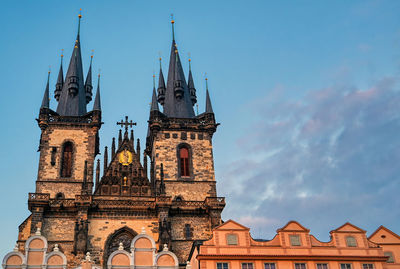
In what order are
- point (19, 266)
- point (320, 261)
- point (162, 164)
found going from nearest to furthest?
point (19, 266) < point (320, 261) < point (162, 164)

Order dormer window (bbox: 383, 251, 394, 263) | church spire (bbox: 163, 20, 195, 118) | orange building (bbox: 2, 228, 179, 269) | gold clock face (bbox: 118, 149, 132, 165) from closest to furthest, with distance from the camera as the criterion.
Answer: orange building (bbox: 2, 228, 179, 269) < dormer window (bbox: 383, 251, 394, 263) < gold clock face (bbox: 118, 149, 132, 165) < church spire (bbox: 163, 20, 195, 118)

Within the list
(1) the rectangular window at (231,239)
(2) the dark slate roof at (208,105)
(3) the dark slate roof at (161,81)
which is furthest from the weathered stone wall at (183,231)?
(3) the dark slate roof at (161,81)

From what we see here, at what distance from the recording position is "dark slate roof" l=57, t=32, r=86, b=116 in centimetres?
4528

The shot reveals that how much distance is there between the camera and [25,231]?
36812mm

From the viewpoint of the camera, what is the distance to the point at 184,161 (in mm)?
42656

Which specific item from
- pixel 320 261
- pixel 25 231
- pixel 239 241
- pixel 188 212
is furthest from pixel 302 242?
pixel 25 231

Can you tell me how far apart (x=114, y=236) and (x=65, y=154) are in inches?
367

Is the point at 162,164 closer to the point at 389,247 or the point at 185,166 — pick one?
the point at 185,166

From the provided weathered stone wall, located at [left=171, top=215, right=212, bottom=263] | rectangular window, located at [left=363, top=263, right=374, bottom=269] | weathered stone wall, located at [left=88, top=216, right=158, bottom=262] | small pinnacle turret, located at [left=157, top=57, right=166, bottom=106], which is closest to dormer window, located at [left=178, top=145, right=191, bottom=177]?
weathered stone wall, located at [left=171, top=215, right=212, bottom=263]

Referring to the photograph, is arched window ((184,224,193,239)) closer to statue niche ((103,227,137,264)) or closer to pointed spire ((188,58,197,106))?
statue niche ((103,227,137,264))

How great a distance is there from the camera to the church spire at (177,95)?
4659 cm

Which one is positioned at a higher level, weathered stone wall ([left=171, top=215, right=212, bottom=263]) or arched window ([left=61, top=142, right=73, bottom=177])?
arched window ([left=61, top=142, right=73, bottom=177])

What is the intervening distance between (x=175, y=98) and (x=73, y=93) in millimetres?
9625

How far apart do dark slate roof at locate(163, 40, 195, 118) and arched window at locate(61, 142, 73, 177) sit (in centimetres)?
950
